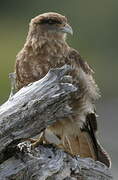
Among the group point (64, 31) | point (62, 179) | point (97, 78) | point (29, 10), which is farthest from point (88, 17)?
point (62, 179)

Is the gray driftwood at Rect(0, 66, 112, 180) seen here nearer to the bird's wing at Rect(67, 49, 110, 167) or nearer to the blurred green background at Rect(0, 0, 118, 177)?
the bird's wing at Rect(67, 49, 110, 167)

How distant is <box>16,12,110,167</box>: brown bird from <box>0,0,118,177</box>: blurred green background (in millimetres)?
5343

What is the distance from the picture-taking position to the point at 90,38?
22953 millimetres

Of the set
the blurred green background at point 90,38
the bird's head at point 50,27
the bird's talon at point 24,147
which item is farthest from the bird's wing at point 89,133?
the blurred green background at point 90,38

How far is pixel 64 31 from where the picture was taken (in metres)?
11.2

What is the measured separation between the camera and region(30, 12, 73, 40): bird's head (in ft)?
36.4

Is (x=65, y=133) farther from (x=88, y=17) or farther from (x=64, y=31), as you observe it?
(x=88, y=17)

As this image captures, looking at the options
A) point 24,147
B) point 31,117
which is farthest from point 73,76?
point 31,117

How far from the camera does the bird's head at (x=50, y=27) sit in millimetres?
11094

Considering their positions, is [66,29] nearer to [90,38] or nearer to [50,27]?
[50,27]

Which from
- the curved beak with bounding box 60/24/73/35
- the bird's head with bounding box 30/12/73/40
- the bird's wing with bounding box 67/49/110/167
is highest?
the bird's head with bounding box 30/12/73/40

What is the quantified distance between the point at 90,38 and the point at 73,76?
41.4 ft

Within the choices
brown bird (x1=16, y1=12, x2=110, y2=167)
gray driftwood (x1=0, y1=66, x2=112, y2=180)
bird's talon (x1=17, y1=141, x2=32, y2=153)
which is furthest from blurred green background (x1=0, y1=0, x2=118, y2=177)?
gray driftwood (x1=0, y1=66, x2=112, y2=180)

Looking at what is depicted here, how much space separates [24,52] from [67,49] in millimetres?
389
